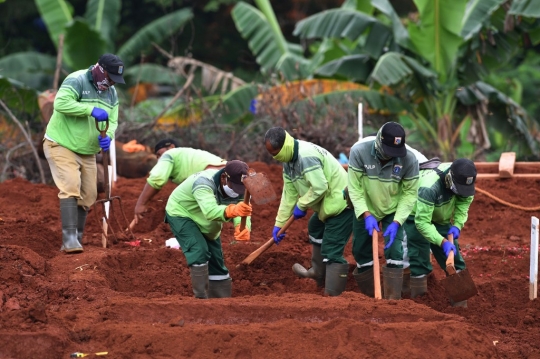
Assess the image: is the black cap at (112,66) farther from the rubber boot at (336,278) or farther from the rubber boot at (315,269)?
the rubber boot at (336,278)

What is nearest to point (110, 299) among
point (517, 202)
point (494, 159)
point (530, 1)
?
point (517, 202)

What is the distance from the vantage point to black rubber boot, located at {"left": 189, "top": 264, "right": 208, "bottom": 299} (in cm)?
944

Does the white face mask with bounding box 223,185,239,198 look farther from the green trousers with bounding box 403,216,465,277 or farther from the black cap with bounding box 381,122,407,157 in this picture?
the green trousers with bounding box 403,216,465,277

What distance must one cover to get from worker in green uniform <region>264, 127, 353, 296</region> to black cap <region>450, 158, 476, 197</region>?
3.86 ft

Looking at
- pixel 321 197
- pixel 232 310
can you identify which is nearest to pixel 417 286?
pixel 321 197

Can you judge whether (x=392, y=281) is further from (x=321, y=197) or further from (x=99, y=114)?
(x=99, y=114)

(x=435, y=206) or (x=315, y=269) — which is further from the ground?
(x=435, y=206)

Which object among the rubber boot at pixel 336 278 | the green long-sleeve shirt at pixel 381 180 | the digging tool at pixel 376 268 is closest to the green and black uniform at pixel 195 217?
the rubber boot at pixel 336 278

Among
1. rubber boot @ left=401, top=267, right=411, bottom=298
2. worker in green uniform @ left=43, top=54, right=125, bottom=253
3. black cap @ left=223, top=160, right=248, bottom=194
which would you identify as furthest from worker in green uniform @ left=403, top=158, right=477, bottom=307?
worker in green uniform @ left=43, top=54, right=125, bottom=253

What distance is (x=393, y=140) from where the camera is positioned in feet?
29.1

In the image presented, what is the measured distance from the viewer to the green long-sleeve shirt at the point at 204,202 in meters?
8.93

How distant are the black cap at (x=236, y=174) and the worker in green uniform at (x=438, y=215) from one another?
1753 mm

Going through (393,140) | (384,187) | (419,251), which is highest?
(393,140)

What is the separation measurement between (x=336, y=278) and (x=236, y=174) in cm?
166
